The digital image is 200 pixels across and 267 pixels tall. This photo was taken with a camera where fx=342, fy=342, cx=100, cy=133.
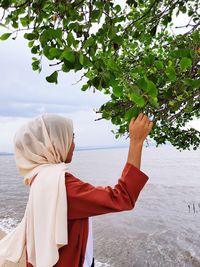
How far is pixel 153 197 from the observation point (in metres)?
27.0

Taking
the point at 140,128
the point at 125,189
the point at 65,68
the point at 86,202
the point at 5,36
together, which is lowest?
the point at 86,202

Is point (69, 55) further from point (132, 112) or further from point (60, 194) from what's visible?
point (60, 194)

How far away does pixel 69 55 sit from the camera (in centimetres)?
223

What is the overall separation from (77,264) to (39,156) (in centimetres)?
80

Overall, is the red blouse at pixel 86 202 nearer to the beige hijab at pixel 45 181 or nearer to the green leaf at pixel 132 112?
the beige hijab at pixel 45 181

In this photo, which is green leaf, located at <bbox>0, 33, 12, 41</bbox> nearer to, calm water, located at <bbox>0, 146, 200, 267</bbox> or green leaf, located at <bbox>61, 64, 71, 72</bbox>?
green leaf, located at <bbox>61, 64, 71, 72</bbox>

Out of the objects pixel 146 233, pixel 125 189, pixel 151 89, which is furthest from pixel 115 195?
pixel 146 233

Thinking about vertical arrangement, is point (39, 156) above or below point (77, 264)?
above

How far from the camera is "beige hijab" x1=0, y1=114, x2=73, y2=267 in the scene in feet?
7.55

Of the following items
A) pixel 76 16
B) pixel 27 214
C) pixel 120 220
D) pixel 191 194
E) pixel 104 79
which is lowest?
pixel 191 194

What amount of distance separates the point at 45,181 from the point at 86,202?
1.15 ft

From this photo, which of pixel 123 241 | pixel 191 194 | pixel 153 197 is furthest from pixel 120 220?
pixel 191 194

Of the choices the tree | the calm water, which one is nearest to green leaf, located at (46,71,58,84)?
the tree

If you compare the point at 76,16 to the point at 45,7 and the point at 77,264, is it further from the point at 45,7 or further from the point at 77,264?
the point at 77,264
